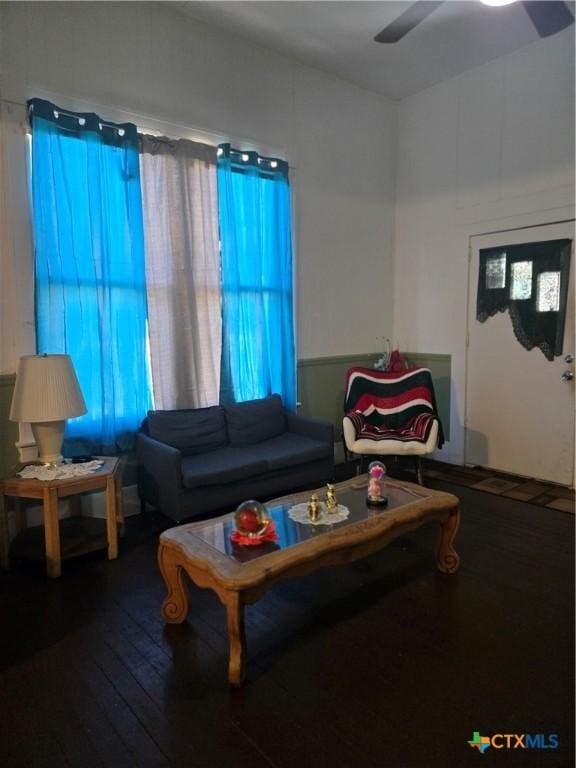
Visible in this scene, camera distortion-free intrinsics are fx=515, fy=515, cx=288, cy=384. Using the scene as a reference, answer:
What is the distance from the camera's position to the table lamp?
269cm

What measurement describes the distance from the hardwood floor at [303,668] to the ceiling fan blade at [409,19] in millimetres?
2846

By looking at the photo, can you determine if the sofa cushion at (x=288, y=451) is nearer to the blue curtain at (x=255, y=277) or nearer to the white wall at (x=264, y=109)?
the blue curtain at (x=255, y=277)

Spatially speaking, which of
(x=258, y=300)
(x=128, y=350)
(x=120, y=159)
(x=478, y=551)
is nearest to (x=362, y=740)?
(x=478, y=551)

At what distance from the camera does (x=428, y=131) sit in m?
4.86

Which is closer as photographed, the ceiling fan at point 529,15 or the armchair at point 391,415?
the ceiling fan at point 529,15

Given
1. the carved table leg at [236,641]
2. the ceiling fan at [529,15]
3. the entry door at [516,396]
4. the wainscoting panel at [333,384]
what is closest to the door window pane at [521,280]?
the entry door at [516,396]

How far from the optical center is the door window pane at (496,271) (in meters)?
4.34

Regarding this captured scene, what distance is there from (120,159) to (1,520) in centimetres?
230

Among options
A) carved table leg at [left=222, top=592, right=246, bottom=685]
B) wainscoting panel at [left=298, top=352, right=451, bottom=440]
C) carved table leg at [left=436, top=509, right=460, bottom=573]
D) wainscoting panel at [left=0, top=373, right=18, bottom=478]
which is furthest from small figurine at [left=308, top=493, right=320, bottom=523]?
wainscoting panel at [left=298, top=352, right=451, bottom=440]

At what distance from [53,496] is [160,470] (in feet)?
2.27

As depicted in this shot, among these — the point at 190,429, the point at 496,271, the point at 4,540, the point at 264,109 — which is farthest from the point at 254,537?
the point at 264,109

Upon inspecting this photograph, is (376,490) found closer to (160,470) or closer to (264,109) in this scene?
(160,470)

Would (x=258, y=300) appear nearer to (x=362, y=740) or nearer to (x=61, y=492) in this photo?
(x=61, y=492)

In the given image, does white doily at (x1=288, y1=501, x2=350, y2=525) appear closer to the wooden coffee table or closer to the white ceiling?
the wooden coffee table
